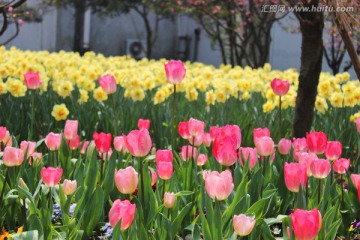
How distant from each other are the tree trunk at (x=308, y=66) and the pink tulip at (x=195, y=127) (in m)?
1.28

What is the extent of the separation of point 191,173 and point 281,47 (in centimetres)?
1634

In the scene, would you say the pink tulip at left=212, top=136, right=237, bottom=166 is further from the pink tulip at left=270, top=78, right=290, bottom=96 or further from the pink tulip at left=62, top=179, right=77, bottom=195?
the pink tulip at left=270, top=78, right=290, bottom=96

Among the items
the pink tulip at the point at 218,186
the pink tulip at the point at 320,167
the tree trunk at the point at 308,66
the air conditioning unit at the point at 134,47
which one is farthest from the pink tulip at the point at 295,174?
the air conditioning unit at the point at 134,47

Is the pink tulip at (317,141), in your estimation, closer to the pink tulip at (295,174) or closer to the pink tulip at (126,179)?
the pink tulip at (295,174)

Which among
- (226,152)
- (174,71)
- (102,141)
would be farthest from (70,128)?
(226,152)

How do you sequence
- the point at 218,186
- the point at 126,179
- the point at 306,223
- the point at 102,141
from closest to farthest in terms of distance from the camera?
the point at 306,223 < the point at 218,186 < the point at 126,179 < the point at 102,141

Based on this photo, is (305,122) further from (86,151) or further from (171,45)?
(171,45)

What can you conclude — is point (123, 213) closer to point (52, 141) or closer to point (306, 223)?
point (306, 223)

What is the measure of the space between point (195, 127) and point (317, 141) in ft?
1.68

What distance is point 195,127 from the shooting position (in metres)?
2.64

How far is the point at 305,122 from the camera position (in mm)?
3807

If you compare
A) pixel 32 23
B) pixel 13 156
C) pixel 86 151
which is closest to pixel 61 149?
pixel 86 151

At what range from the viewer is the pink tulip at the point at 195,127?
8.60 feet

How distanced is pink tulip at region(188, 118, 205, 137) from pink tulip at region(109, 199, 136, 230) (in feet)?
3.06
